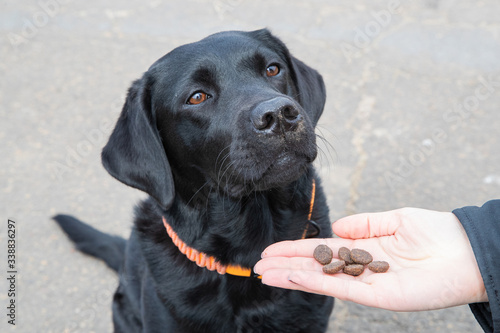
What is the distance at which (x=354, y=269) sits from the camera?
206 cm

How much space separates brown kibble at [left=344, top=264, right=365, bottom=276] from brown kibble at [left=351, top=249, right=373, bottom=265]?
0.03 m

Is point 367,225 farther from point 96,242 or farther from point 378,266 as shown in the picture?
point 96,242

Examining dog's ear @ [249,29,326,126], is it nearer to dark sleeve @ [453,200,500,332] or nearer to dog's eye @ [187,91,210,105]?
dog's eye @ [187,91,210,105]

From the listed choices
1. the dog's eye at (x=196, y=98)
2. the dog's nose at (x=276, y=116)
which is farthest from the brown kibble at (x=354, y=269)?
the dog's eye at (x=196, y=98)

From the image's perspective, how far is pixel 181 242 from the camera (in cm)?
252

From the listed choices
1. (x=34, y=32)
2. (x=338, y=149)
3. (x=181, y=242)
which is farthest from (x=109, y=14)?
(x=181, y=242)

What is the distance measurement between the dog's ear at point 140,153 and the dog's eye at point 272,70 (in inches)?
23.5

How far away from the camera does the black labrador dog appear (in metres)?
2.29

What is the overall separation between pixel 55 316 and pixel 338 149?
99.2 inches

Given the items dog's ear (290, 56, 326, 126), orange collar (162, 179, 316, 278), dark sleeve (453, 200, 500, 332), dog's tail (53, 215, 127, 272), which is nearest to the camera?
dark sleeve (453, 200, 500, 332)

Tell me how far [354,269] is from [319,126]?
2425mm

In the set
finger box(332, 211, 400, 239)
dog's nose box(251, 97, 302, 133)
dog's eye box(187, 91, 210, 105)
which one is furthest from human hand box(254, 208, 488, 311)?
dog's eye box(187, 91, 210, 105)

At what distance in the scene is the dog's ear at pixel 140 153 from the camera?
2271mm

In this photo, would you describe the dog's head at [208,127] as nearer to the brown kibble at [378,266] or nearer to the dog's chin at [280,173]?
the dog's chin at [280,173]
